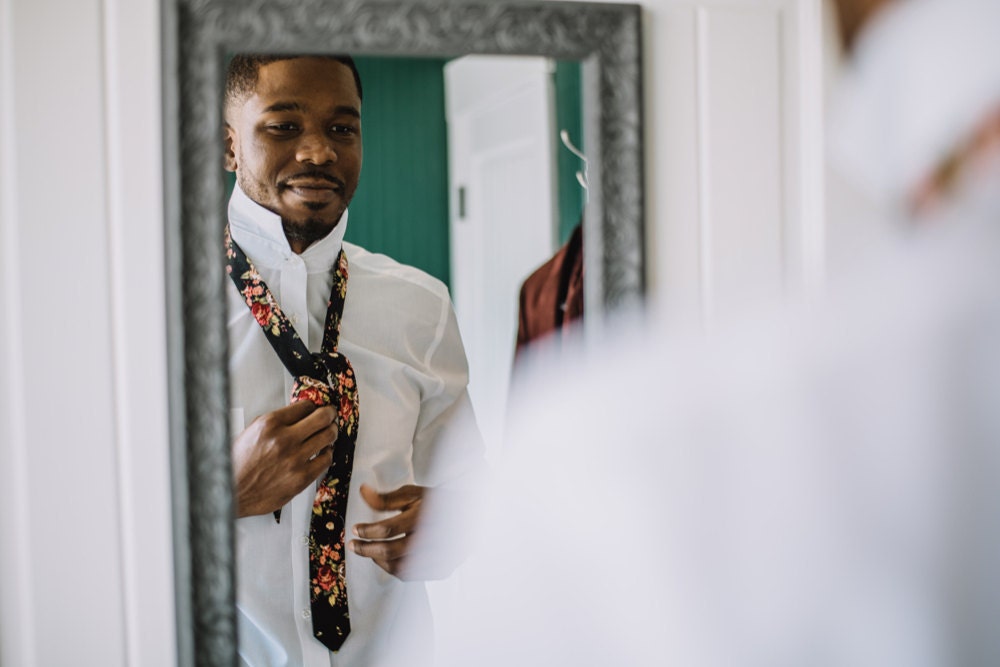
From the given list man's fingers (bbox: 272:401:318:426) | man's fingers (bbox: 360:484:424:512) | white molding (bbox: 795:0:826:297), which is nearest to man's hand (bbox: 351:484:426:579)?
man's fingers (bbox: 360:484:424:512)

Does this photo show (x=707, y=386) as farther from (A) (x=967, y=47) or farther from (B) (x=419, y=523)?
(A) (x=967, y=47)

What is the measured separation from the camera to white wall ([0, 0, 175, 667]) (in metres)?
1.01

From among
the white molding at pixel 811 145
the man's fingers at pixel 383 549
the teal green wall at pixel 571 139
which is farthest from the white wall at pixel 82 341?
the white molding at pixel 811 145

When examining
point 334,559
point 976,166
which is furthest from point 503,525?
point 976,166

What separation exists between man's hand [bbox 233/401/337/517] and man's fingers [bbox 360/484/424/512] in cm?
7

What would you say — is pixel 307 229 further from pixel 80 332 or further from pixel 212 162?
pixel 80 332

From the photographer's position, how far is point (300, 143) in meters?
1.03

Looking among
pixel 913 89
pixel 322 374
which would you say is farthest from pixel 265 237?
pixel 913 89

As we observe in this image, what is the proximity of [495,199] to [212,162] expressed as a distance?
33cm

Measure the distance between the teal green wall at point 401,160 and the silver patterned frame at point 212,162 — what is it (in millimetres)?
33

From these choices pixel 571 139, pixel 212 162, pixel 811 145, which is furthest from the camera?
pixel 811 145

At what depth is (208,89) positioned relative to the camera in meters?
1.01

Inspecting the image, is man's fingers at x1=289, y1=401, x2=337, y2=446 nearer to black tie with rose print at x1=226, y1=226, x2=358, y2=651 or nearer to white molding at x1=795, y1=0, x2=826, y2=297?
black tie with rose print at x1=226, y1=226, x2=358, y2=651

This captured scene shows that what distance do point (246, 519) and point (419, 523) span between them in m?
0.20
